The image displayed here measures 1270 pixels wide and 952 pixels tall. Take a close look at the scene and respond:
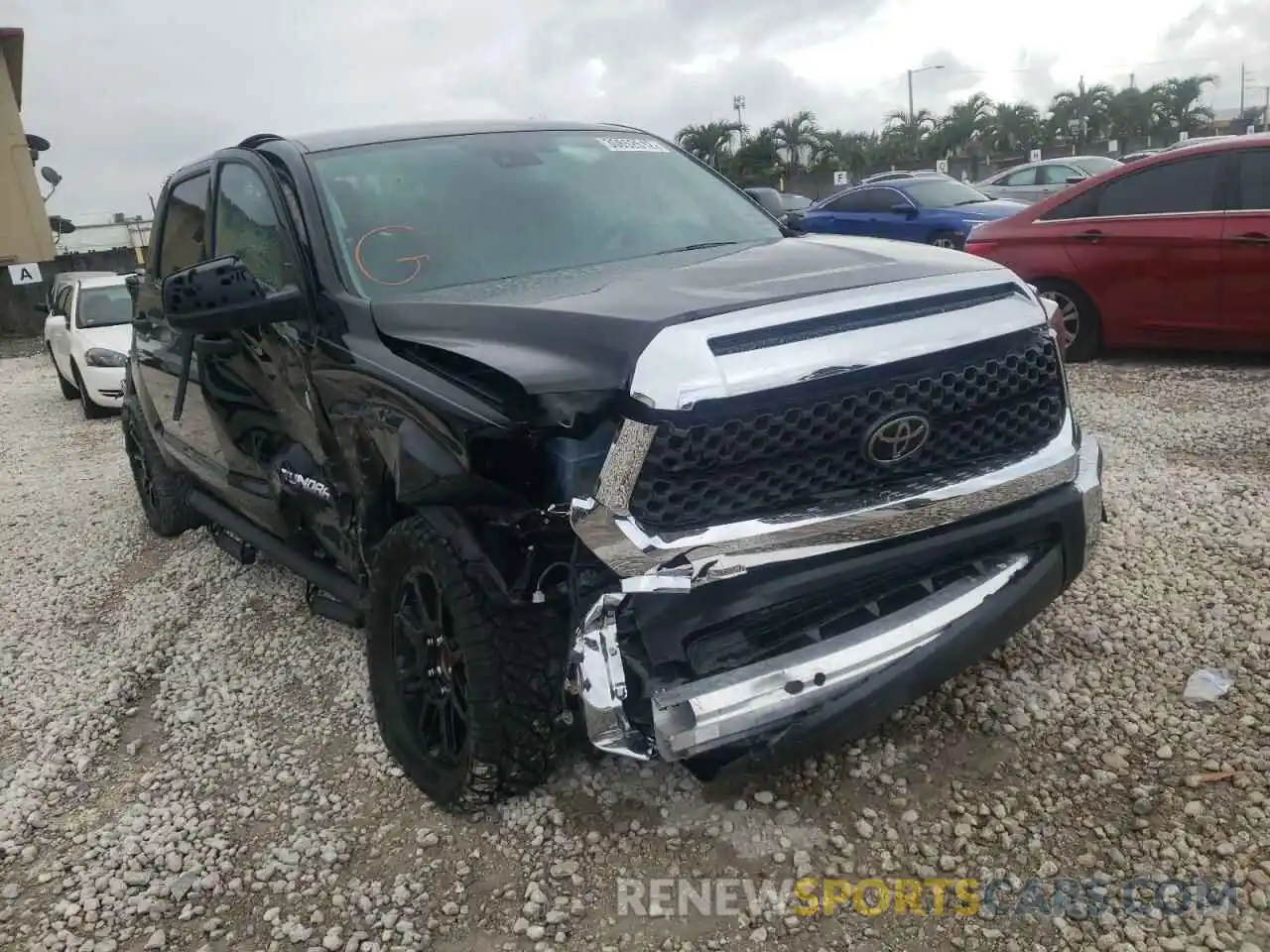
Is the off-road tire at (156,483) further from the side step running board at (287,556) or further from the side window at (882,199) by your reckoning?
the side window at (882,199)

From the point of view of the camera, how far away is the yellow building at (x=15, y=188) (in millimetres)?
26875

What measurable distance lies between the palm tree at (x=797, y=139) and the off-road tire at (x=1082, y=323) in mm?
32625

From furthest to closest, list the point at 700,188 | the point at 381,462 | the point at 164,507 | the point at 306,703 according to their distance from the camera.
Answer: the point at 164,507
the point at 700,188
the point at 306,703
the point at 381,462

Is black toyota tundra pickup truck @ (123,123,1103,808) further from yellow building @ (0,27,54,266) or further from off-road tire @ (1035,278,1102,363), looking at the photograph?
yellow building @ (0,27,54,266)

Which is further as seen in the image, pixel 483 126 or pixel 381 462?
pixel 483 126

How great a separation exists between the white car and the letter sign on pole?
517 inches

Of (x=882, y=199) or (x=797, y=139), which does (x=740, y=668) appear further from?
(x=797, y=139)

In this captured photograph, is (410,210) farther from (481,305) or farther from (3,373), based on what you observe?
(3,373)

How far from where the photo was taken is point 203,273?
10.2ft

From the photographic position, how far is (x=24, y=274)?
80.7 ft

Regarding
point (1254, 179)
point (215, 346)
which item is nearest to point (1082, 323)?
point (1254, 179)

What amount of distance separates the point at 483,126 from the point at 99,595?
3090mm

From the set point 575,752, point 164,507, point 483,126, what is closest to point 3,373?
point 164,507

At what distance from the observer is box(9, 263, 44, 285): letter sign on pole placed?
24.5 metres
